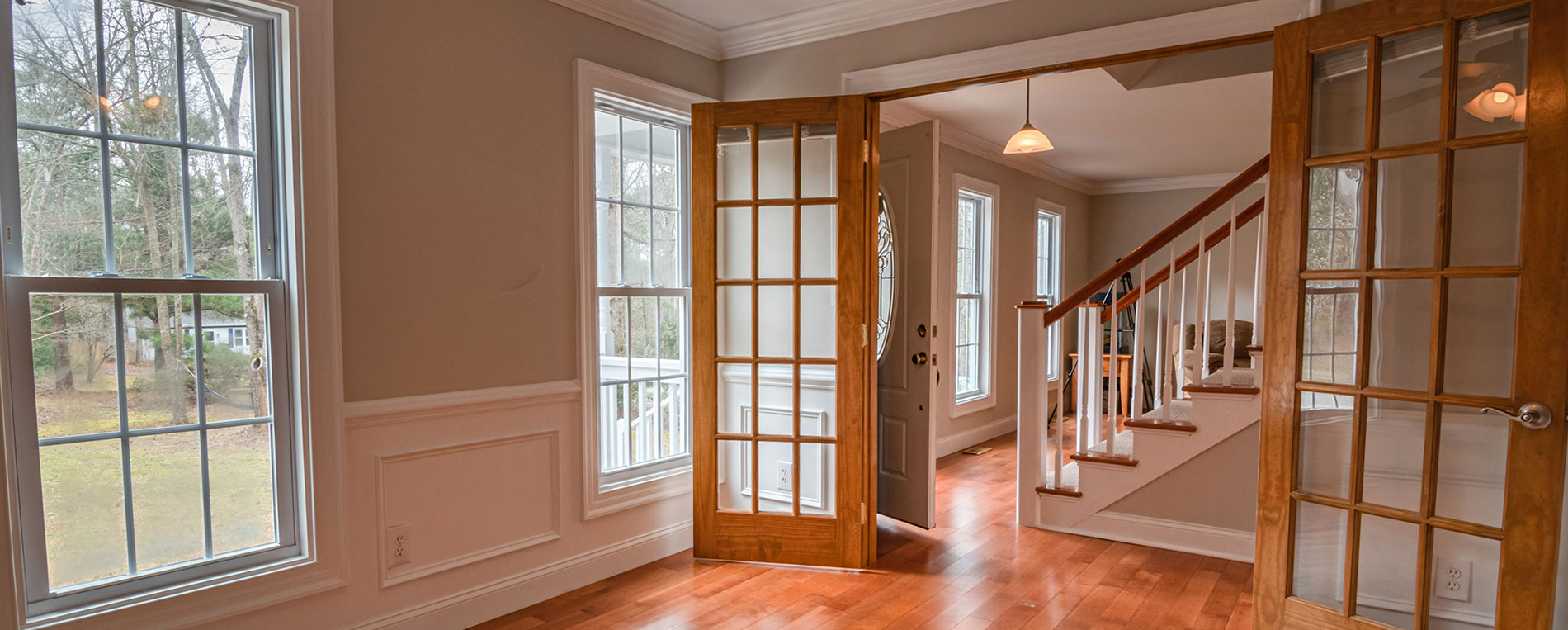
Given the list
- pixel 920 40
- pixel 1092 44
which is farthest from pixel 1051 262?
pixel 1092 44

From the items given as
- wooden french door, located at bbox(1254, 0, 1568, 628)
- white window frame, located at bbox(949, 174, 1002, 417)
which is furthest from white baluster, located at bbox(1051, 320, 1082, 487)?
wooden french door, located at bbox(1254, 0, 1568, 628)

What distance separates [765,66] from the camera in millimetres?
3707

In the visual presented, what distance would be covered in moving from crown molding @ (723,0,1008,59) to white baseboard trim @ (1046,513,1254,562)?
2.51 m

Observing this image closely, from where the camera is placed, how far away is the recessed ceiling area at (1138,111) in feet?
13.5

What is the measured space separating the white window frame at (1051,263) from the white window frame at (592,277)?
17.2 ft

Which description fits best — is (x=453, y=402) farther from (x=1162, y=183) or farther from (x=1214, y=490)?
(x=1162, y=183)

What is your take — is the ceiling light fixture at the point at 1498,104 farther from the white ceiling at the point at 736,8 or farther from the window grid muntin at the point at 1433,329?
the white ceiling at the point at 736,8

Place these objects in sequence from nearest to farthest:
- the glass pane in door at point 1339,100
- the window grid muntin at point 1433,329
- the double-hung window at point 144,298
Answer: the double-hung window at point 144,298 → the window grid muntin at point 1433,329 → the glass pane in door at point 1339,100

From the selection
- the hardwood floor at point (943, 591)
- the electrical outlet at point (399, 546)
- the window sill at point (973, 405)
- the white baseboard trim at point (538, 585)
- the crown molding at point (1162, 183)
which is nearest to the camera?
the electrical outlet at point (399, 546)

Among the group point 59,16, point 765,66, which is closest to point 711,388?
point 765,66

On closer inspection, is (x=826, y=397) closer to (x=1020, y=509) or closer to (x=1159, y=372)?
(x=1020, y=509)

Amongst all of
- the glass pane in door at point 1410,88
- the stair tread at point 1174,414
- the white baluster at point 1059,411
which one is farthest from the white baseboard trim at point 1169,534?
the glass pane in door at point 1410,88

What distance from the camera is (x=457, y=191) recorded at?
277cm

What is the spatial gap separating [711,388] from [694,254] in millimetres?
596
